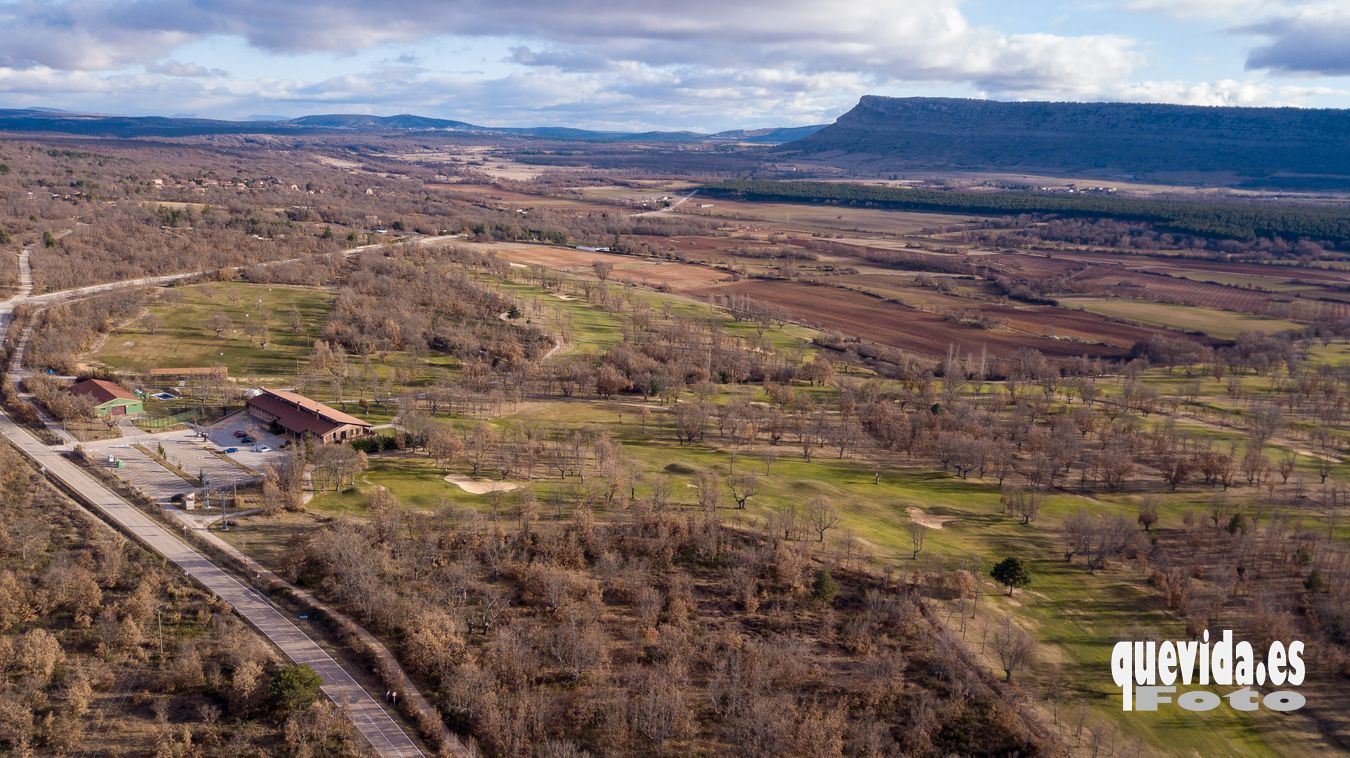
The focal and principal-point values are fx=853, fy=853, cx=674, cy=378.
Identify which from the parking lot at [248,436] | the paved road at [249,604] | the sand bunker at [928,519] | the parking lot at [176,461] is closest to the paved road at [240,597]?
the paved road at [249,604]

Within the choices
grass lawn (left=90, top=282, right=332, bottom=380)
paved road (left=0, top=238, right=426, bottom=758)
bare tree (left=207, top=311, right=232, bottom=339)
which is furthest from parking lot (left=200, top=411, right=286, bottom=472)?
bare tree (left=207, top=311, right=232, bottom=339)

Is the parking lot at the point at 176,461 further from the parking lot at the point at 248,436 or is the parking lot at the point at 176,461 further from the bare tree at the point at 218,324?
the bare tree at the point at 218,324

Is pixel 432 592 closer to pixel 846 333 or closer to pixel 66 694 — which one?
pixel 66 694

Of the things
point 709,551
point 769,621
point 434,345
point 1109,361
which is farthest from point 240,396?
point 1109,361

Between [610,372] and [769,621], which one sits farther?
[610,372]

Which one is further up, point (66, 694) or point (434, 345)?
point (434, 345)

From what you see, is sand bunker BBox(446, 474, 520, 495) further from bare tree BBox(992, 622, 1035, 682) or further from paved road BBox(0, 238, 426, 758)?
bare tree BBox(992, 622, 1035, 682)
